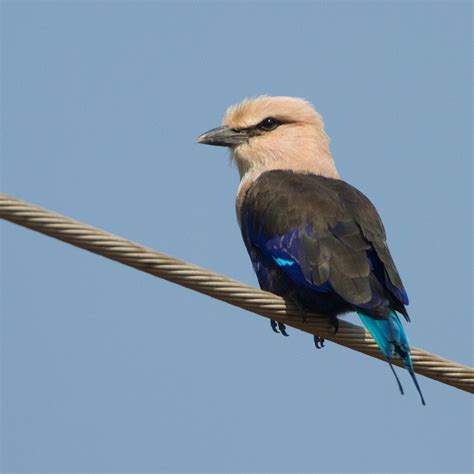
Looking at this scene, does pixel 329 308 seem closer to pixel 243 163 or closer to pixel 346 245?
pixel 346 245

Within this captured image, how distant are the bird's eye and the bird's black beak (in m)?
0.13

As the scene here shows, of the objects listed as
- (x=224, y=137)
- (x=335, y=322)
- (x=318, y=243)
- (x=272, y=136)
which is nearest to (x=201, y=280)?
(x=335, y=322)

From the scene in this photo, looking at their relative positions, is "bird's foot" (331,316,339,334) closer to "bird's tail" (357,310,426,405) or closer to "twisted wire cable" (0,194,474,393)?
"twisted wire cable" (0,194,474,393)

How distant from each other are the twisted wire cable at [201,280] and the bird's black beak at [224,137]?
2543 millimetres

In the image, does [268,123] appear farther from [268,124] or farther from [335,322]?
[335,322]

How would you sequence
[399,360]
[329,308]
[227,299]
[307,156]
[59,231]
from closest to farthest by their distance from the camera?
[59,231] → [227,299] → [399,360] → [329,308] → [307,156]

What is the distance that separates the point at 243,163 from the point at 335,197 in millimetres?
1550

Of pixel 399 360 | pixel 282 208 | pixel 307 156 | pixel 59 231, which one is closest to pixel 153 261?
pixel 59 231

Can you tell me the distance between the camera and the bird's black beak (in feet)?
28.3

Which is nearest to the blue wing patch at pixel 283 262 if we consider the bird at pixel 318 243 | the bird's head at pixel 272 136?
the bird at pixel 318 243

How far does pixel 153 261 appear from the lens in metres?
4.98

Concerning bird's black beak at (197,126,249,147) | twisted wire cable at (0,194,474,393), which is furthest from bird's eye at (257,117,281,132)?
twisted wire cable at (0,194,474,393)

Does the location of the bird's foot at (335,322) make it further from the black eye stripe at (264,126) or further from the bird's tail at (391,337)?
the black eye stripe at (264,126)

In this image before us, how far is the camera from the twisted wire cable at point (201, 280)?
15.4 ft
